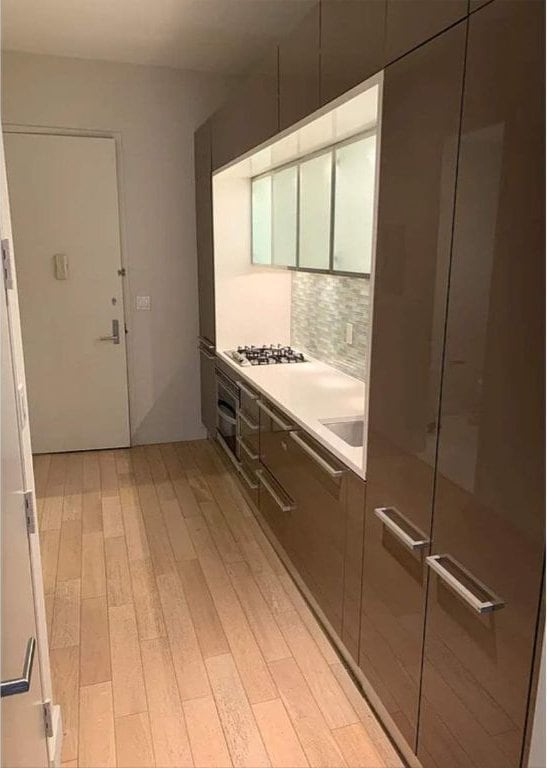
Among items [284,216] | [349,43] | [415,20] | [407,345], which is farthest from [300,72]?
[407,345]

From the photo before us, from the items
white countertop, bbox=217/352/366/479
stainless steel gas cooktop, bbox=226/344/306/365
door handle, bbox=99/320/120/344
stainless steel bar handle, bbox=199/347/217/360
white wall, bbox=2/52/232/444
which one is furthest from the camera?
door handle, bbox=99/320/120/344

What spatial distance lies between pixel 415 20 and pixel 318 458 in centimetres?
146

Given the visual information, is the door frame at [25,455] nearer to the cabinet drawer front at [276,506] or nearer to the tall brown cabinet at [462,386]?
the tall brown cabinet at [462,386]

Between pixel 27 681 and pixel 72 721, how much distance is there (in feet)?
3.56

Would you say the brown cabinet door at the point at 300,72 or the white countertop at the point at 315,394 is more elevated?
the brown cabinet door at the point at 300,72

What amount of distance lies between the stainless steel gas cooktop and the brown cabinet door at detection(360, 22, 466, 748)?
1.85 m

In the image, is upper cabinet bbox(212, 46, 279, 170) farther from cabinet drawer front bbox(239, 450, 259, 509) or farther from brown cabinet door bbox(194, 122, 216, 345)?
cabinet drawer front bbox(239, 450, 259, 509)

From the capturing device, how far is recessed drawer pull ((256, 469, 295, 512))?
2.71 metres

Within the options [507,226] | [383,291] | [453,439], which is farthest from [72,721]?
[507,226]

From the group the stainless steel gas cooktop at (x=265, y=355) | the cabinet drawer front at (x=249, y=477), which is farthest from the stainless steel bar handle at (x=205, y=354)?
the cabinet drawer front at (x=249, y=477)

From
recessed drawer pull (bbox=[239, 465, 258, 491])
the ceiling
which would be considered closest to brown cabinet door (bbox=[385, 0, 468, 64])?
the ceiling

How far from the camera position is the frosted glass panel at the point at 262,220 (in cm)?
362

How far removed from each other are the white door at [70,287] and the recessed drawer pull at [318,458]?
2.42m

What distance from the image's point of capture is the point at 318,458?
2.23m
